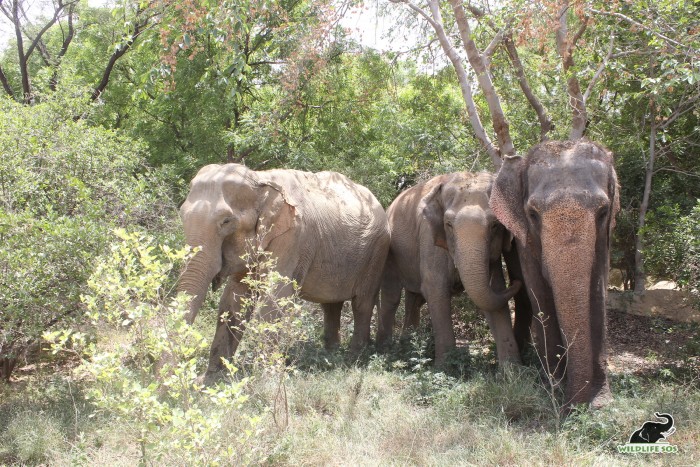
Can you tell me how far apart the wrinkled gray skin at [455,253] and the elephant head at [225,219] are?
1705 millimetres

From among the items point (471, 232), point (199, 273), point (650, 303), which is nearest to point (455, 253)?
point (471, 232)

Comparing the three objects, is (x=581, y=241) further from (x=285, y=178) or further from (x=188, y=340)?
(x=285, y=178)

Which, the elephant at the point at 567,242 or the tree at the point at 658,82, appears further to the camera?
the tree at the point at 658,82

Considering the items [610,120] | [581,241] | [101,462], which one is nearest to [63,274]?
[101,462]

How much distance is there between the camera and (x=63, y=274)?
6.95 m

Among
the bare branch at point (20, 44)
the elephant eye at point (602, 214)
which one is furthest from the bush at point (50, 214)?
the bare branch at point (20, 44)

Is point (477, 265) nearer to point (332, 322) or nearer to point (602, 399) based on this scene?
point (602, 399)

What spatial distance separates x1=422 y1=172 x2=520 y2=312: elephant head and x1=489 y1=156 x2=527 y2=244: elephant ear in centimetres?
48

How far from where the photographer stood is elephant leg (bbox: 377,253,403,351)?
10.1 metres

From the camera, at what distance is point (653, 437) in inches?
211

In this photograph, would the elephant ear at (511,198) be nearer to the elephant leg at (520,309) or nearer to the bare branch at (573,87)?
the elephant leg at (520,309)

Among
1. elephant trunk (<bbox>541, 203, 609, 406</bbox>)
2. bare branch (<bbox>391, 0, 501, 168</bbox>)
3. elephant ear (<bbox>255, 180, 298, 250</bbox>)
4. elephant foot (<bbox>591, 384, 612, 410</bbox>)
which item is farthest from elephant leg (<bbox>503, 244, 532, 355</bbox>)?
elephant ear (<bbox>255, 180, 298, 250</bbox>)

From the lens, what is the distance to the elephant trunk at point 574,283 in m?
5.87

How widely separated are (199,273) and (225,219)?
0.66m
